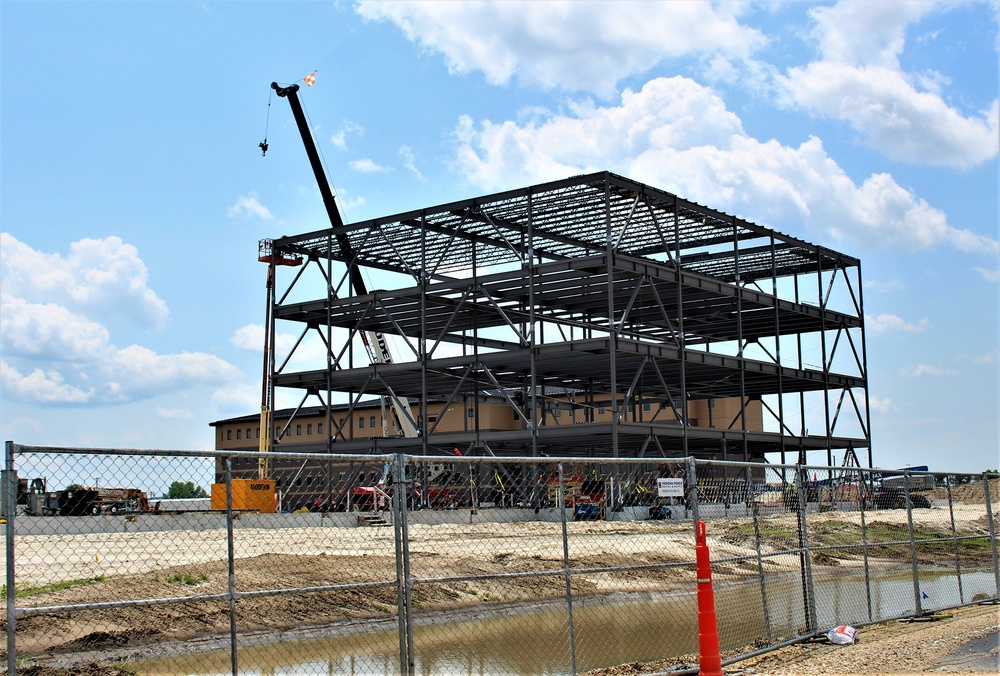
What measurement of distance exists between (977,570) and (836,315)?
26361 millimetres

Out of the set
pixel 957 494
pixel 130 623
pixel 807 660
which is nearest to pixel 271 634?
pixel 130 623

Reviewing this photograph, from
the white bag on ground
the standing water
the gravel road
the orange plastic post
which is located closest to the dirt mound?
the standing water

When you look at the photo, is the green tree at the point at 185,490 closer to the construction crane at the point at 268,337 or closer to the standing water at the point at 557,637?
the standing water at the point at 557,637

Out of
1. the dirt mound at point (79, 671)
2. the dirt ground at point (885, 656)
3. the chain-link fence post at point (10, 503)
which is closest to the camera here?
the chain-link fence post at point (10, 503)

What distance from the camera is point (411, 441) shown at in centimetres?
4062

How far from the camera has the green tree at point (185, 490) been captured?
8.60 meters

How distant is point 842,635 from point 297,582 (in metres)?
10.2

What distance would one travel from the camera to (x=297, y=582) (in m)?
18.8

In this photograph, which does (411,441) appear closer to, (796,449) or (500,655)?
(796,449)

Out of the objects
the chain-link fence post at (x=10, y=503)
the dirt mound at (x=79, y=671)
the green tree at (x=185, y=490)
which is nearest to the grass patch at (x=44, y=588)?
the dirt mound at (x=79, y=671)

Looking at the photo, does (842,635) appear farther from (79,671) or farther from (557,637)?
(79,671)

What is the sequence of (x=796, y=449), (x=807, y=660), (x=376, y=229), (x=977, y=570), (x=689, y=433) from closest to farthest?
(x=807, y=660) → (x=977, y=570) → (x=689, y=433) → (x=376, y=229) → (x=796, y=449)

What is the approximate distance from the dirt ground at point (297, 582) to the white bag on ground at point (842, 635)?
155 millimetres

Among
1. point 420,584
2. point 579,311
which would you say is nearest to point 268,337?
point 579,311
